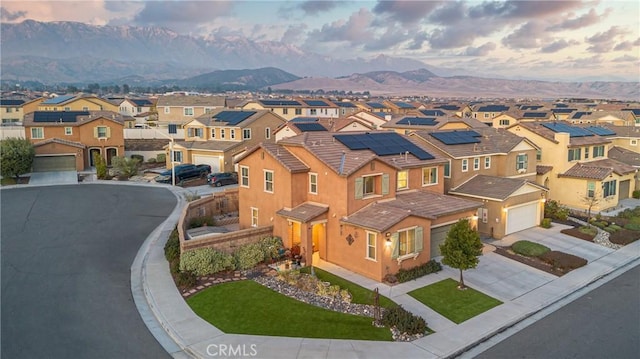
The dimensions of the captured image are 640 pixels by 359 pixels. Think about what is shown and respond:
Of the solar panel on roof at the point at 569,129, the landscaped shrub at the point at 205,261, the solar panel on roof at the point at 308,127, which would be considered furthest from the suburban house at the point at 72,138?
the solar panel on roof at the point at 569,129

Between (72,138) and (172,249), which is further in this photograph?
(72,138)

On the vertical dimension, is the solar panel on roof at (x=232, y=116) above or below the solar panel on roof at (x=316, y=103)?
below

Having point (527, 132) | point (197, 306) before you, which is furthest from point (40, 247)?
point (527, 132)

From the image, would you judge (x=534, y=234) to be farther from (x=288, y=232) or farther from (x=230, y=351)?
(x=230, y=351)

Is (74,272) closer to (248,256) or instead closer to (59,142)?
(248,256)

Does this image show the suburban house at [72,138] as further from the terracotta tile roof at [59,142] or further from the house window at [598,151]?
the house window at [598,151]

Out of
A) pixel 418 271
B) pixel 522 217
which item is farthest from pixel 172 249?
pixel 522 217
